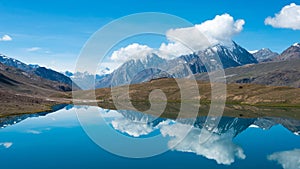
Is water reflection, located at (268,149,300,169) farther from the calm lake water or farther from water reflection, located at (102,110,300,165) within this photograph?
water reflection, located at (102,110,300,165)

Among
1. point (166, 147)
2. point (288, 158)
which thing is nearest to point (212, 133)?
point (288, 158)

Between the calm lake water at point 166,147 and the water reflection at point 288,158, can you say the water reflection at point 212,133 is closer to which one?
the calm lake water at point 166,147

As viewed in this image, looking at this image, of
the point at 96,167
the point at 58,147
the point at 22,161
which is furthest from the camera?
the point at 58,147

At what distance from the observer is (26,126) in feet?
367

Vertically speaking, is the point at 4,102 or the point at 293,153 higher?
the point at 4,102

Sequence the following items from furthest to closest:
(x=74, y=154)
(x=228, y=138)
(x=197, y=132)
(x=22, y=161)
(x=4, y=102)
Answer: (x=4, y=102)
(x=197, y=132)
(x=228, y=138)
(x=74, y=154)
(x=22, y=161)

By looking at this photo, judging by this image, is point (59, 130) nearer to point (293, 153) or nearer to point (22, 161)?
point (22, 161)

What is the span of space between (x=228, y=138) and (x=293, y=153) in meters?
19.7

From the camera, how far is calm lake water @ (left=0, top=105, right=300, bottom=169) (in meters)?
58.0

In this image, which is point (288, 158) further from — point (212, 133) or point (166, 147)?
point (166, 147)

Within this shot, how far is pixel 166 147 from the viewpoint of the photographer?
39.0 m

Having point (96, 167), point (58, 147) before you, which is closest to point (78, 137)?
point (58, 147)

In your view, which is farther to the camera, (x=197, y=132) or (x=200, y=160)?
(x=197, y=132)

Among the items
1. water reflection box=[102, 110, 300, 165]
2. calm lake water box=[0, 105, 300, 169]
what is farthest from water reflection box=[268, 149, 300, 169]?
water reflection box=[102, 110, 300, 165]
